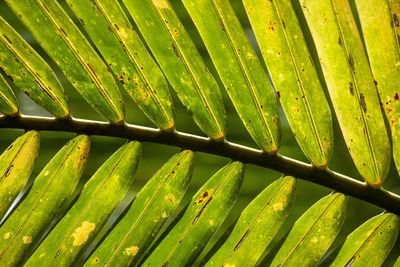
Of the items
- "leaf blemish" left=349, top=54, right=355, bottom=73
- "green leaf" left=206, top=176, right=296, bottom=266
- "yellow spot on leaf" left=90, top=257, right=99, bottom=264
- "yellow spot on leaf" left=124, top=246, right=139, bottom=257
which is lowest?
"green leaf" left=206, top=176, right=296, bottom=266

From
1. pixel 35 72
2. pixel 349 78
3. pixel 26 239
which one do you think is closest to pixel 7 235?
pixel 26 239

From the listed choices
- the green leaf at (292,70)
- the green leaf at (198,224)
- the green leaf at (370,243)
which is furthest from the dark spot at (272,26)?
the green leaf at (370,243)

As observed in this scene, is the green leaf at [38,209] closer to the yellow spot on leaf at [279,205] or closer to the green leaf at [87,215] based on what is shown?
the green leaf at [87,215]

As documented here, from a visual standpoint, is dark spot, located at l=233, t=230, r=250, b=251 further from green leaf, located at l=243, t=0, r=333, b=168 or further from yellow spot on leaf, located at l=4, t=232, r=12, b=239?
yellow spot on leaf, located at l=4, t=232, r=12, b=239

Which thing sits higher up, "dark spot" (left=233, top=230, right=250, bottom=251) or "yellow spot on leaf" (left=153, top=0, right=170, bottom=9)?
"yellow spot on leaf" (left=153, top=0, right=170, bottom=9)

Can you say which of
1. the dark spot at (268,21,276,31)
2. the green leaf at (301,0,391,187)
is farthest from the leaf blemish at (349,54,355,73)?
the dark spot at (268,21,276,31)

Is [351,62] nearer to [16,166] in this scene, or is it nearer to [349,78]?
[349,78]
